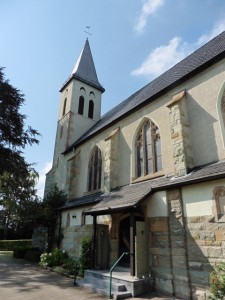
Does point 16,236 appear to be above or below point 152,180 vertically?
below

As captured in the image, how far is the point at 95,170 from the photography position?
48.7 feet

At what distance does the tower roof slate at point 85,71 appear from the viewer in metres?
23.4

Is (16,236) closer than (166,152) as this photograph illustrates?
No

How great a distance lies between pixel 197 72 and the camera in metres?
9.67

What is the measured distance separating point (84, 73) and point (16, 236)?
72.1ft

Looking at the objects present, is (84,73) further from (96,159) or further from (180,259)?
(180,259)

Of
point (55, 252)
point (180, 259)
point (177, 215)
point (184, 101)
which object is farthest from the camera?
point (55, 252)

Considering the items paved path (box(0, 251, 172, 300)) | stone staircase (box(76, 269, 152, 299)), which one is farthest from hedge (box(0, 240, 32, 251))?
stone staircase (box(76, 269, 152, 299))

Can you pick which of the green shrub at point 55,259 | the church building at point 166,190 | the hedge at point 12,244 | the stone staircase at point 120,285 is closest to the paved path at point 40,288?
the stone staircase at point 120,285

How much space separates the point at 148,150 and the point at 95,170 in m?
4.95

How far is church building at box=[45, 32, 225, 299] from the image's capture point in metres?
6.82

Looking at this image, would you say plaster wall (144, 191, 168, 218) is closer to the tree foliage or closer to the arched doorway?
the arched doorway

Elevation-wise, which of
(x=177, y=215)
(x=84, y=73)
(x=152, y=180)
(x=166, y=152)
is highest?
(x=84, y=73)

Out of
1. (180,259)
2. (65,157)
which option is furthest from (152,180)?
(65,157)
